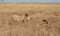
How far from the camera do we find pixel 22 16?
475 mm

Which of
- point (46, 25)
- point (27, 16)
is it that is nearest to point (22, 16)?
point (27, 16)

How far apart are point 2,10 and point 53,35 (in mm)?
285

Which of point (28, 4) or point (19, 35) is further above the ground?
point (28, 4)

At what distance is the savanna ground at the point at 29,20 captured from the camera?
1.55 ft

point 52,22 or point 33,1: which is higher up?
point 33,1

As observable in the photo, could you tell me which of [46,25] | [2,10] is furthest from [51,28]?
[2,10]

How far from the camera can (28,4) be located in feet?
1.61

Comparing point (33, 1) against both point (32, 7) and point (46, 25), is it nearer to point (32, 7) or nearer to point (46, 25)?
point (32, 7)

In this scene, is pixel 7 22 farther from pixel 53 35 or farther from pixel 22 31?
pixel 53 35

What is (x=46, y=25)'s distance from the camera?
481 millimetres

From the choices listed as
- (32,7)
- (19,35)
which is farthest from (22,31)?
(32,7)

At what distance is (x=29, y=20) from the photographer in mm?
477

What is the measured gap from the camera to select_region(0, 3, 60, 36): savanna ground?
1.55 ft

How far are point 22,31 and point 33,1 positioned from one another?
0.55 ft
